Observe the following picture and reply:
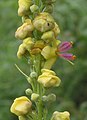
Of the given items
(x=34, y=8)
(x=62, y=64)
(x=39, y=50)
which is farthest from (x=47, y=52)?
(x=62, y=64)

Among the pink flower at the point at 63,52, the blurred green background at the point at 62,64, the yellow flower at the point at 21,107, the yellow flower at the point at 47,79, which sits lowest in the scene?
the blurred green background at the point at 62,64

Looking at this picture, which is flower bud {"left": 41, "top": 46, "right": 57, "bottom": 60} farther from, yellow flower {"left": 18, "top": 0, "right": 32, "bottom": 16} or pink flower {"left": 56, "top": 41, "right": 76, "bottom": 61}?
yellow flower {"left": 18, "top": 0, "right": 32, "bottom": 16}

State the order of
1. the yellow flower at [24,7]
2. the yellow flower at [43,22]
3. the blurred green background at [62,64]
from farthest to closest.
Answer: the blurred green background at [62,64] < the yellow flower at [24,7] < the yellow flower at [43,22]

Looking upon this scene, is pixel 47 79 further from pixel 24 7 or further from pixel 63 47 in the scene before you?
pixel 24 7

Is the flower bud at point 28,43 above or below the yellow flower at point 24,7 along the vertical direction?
below

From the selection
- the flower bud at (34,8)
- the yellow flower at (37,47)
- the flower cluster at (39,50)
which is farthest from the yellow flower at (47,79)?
the flower bud at (34,8)

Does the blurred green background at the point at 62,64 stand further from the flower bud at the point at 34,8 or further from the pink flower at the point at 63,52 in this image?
the flower bud at the point at 34,8

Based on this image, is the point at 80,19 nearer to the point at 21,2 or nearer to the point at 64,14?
the point at 64,14

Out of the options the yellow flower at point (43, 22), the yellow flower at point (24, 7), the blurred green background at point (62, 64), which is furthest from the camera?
the blurred green background at point (62, 64)
